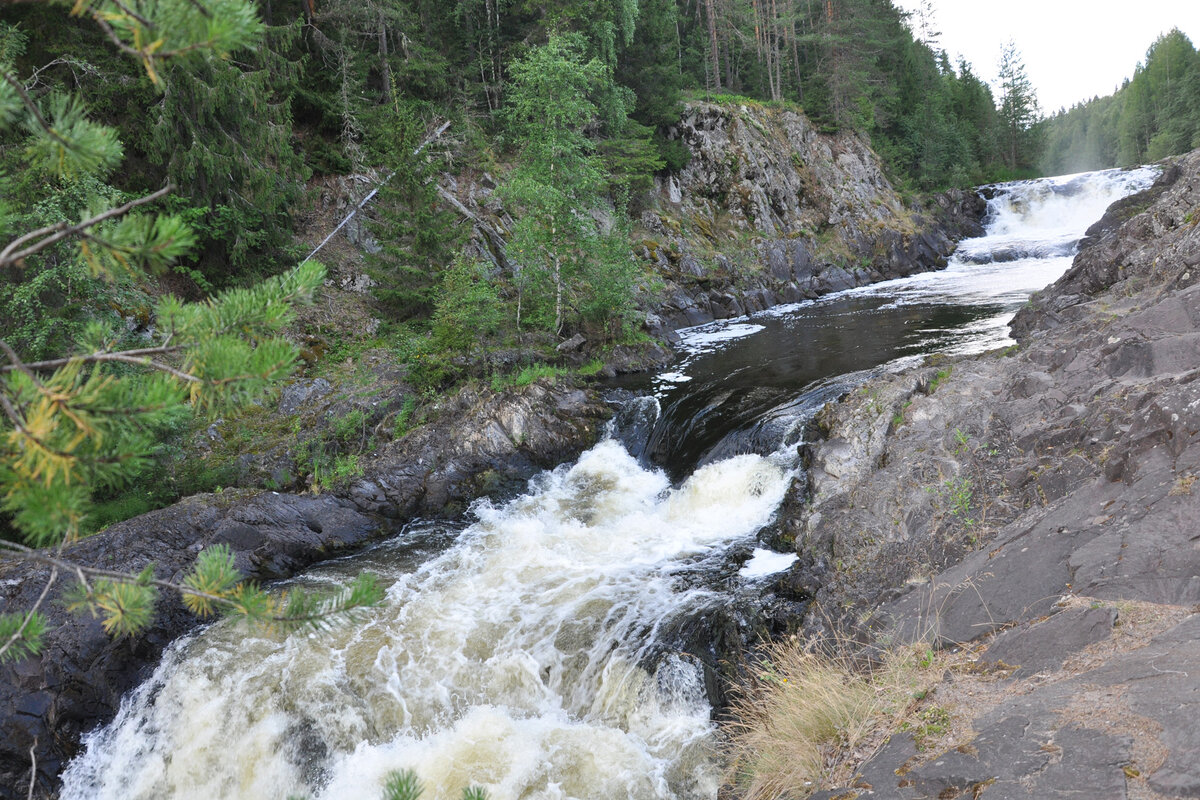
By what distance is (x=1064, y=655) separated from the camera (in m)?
3.74

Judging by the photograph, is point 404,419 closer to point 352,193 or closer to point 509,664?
point 509,664

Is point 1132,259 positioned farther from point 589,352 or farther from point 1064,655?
point 589,352

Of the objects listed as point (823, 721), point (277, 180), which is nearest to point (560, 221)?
point (277, 180)

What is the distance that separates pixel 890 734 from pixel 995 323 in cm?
1590

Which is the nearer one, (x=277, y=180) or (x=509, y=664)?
(x=509, y=664)

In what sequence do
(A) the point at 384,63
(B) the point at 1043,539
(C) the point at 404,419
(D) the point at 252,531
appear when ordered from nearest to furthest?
(B) the point at 1043,539, (D) the point at 252,531, (C) the point at 404,419, (A) the point at 384,63

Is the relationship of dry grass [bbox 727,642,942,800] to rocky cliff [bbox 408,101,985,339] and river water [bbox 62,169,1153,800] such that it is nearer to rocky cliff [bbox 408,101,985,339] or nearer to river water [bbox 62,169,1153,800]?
river water [bbox 62,169,1153,800]

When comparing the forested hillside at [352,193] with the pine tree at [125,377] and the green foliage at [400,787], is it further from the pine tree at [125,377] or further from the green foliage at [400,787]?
the green foliage at [400,787]

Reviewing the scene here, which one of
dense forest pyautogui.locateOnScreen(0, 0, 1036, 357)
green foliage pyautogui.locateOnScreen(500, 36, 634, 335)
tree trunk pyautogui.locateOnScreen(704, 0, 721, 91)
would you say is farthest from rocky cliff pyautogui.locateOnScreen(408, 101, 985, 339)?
green foliage pyautogui.locateOnScreen(500, 36, 634, 335)

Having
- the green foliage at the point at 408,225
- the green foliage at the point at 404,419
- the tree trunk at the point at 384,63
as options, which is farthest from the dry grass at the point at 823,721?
the tree trunk at the point at 384,63

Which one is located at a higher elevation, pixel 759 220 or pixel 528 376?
pixel 759 220

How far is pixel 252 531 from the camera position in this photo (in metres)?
9.76

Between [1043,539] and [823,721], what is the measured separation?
2.45 m

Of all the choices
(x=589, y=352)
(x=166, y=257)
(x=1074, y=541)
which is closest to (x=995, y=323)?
(x=589, y=352)
